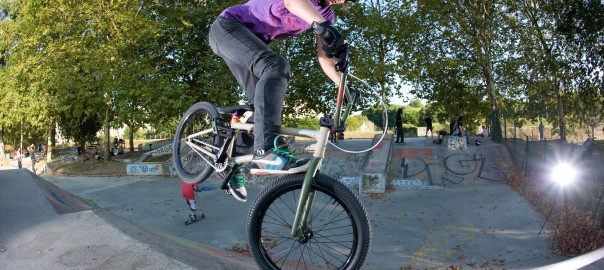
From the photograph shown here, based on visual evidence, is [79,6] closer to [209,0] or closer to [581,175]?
[209,0]

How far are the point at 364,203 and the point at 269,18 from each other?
9.98 meters

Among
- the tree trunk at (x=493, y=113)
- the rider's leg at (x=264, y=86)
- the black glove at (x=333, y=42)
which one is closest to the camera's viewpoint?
the black glove at (x=333, y=42)

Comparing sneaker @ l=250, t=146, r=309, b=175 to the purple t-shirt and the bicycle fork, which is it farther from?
the purple t-shirt

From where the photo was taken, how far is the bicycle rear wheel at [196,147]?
10.5 ft

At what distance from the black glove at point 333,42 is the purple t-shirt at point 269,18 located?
0.36 meters

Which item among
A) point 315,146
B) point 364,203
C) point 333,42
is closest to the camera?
point 333,42

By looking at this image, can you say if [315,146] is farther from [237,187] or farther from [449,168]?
[449,168]

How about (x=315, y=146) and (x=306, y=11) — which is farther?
(x=315, y=146)

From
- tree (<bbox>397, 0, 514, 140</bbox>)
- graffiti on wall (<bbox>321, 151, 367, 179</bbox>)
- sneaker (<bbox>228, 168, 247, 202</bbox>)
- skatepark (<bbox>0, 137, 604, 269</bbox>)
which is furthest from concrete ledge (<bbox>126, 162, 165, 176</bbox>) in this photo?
sneaker (<bbox>228, 168, 247, 202</bbox>)

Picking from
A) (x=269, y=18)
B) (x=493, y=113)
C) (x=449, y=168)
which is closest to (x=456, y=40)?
(x=493, y=113)

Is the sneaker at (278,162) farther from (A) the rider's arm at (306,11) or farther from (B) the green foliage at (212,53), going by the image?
(B) the green foliage at (212,53)

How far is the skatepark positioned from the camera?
3443mm

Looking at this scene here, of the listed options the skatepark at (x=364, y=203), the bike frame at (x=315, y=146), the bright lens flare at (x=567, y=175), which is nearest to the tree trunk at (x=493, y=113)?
the skatepark at (x=364, y=203)

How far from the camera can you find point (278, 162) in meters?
2.57
